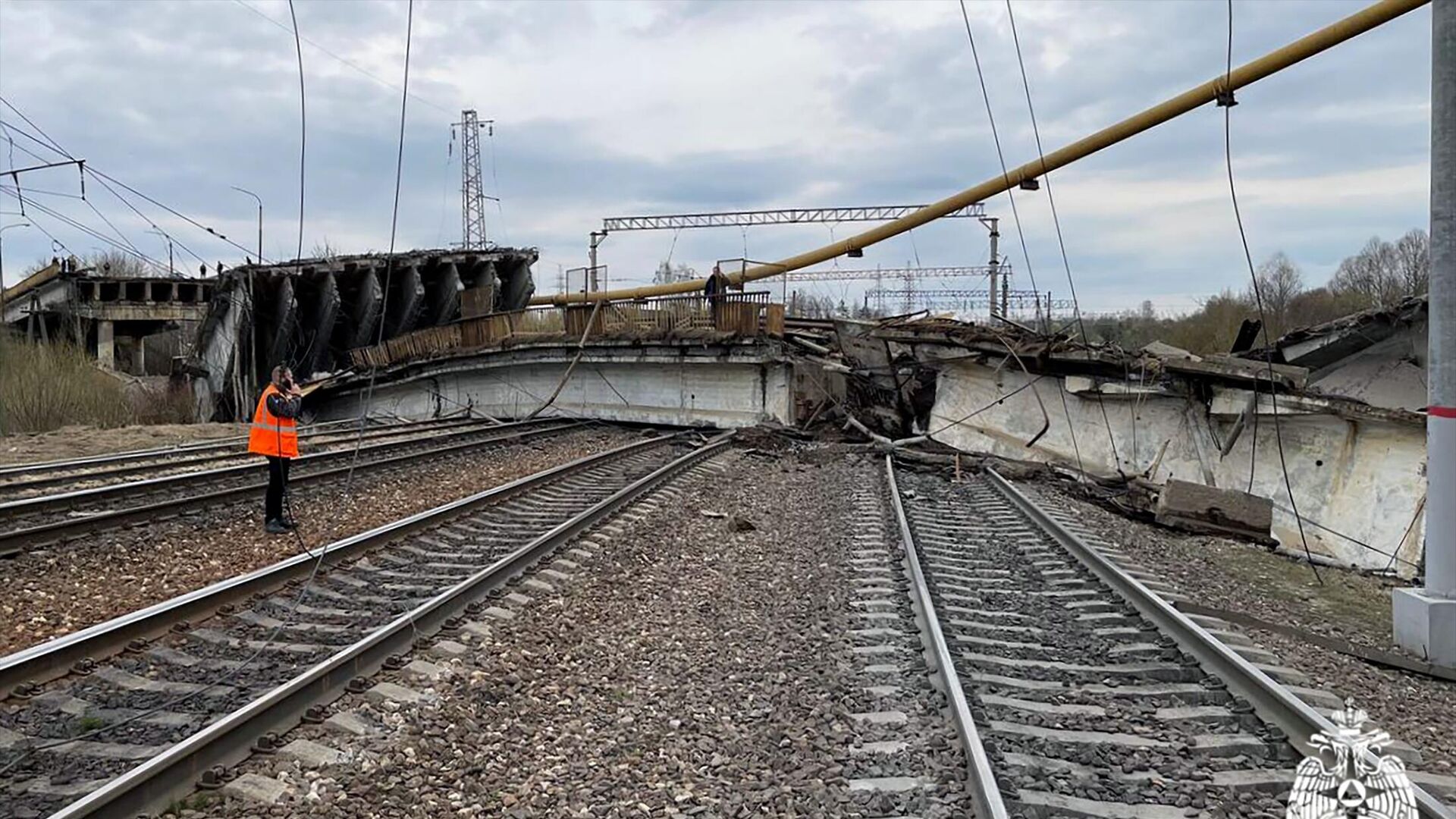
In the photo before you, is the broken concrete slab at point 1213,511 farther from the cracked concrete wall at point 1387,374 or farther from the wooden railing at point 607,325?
the wooden railing at point 607,325

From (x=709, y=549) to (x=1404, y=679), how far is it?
5483 mm

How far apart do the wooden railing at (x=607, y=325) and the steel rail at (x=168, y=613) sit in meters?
9.87

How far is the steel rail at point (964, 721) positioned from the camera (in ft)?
11.5

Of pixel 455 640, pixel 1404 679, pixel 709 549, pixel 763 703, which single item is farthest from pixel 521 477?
pixel 1404 679

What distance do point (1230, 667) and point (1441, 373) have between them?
9.94 ft

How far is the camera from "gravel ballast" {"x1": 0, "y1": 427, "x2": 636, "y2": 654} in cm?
636

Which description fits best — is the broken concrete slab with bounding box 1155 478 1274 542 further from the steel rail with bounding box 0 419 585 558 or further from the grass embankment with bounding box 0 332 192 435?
the grass embankment with bounding box 0 332 192 435

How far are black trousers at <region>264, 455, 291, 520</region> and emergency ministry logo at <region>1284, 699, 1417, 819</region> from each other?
28.9 feet

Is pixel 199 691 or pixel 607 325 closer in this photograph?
pixel 199 691

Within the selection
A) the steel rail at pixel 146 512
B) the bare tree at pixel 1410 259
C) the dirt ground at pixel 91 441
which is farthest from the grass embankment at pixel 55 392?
the bare tree at pixel 1410 259

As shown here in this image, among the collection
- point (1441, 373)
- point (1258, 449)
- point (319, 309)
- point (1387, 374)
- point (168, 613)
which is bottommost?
point (168, 613)

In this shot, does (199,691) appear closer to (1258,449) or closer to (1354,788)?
(1354,788)

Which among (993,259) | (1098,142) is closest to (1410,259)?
(993,259)

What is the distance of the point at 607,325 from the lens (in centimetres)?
2389
